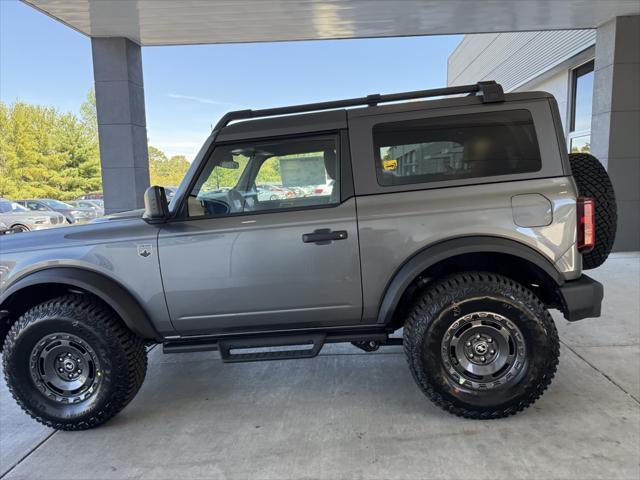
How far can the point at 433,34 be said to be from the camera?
27.3 ft

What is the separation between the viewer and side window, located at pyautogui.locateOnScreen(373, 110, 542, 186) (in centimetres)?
299

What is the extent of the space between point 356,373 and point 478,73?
1989cm

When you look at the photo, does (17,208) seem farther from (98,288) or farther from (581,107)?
(581,107)

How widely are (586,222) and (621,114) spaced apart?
21.7 ft

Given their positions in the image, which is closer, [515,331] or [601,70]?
[515,331]

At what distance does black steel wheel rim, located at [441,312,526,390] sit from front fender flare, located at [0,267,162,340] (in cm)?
208

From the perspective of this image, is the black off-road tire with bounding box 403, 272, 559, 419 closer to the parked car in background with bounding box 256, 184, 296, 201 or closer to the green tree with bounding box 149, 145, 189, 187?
the parked car in background with bounding box 256, 184, 296, 201

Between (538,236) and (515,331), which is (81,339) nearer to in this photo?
(515,331)

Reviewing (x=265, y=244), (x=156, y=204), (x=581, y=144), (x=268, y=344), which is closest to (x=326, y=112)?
(x=265, y=244)

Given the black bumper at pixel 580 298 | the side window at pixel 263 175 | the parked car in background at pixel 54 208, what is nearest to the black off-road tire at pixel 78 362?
the side window at pixel 263 175

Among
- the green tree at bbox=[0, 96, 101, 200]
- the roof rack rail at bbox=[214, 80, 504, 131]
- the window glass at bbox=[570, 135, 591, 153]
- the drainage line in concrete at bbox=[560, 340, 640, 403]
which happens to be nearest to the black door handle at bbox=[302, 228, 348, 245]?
the roof rack rail at bbox=[214, 80, 504, 131]

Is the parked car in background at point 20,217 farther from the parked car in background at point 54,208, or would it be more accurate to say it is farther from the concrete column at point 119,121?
the concrete column at point 119,121

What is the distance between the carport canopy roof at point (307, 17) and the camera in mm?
6605

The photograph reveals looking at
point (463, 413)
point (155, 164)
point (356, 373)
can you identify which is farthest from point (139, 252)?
point (155, 164)
